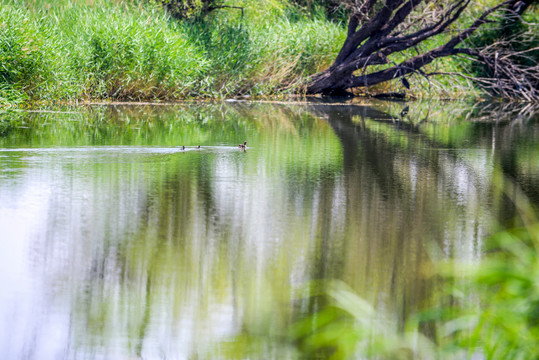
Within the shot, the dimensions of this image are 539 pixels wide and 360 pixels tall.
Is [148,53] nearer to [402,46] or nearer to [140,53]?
[140,53]

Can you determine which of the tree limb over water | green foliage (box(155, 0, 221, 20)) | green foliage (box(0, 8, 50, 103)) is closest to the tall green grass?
green foliage (box(0, 8, 50, 103))

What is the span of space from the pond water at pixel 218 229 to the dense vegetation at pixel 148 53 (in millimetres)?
3719

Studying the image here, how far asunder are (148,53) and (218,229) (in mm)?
11269

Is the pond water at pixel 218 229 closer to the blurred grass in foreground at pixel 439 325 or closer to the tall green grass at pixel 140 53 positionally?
the blurred grass in foreground at pixel 439 325

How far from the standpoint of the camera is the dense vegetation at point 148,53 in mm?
14461

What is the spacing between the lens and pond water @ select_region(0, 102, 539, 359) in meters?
3.65

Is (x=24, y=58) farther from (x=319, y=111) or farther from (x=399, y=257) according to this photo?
(x=399, y=257)

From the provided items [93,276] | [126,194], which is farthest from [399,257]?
[126,194]

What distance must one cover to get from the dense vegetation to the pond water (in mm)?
3719

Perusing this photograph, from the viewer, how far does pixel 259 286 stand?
4.21 meters

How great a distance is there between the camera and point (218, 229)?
212 inches

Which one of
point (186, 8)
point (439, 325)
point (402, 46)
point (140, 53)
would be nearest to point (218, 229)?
point (439, 325)

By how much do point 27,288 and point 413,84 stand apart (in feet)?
58.8

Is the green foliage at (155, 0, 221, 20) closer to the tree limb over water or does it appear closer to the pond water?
the tree limb over water
